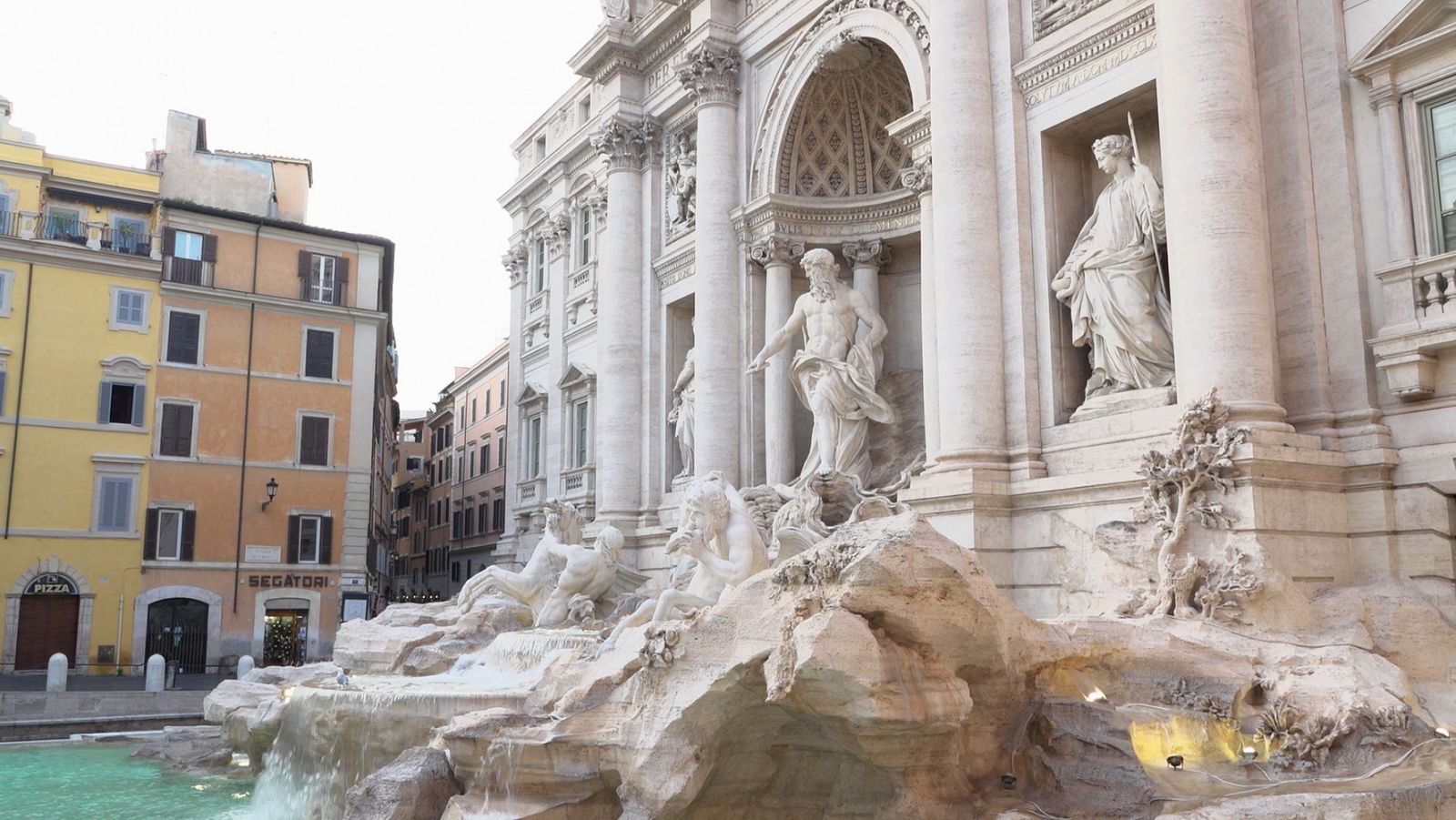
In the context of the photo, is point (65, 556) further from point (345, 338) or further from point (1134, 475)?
point (1134, 475)

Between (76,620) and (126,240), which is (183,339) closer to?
(126,240)

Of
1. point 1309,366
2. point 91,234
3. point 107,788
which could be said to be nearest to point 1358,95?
point 1309,366

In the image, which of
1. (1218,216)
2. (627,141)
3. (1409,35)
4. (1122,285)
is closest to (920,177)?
(1122,285)

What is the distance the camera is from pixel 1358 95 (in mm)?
10938

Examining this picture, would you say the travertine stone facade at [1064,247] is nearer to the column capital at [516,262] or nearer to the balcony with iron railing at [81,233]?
the column capital at [516,262]

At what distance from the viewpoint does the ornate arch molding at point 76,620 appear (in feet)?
89.4

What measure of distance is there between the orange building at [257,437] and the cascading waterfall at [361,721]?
17652mm

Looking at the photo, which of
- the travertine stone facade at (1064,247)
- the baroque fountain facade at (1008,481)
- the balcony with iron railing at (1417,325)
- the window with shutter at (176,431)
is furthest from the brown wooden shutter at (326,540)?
the balcony with iron railing at (1417,325)

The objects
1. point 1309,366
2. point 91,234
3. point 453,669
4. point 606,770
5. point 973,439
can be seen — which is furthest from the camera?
point 91,234

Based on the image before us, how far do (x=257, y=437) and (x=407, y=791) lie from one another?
24974 mm

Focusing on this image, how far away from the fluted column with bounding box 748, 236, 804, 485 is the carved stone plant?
8.08m

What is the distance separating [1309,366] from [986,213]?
156 inches

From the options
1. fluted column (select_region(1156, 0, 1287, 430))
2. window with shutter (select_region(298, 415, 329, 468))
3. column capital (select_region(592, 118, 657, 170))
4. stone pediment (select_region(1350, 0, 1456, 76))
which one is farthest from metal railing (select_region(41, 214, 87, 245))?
stone pediment (select_region(1350, 0, 1456, 76))

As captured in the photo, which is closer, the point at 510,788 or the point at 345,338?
the point at 510,788
